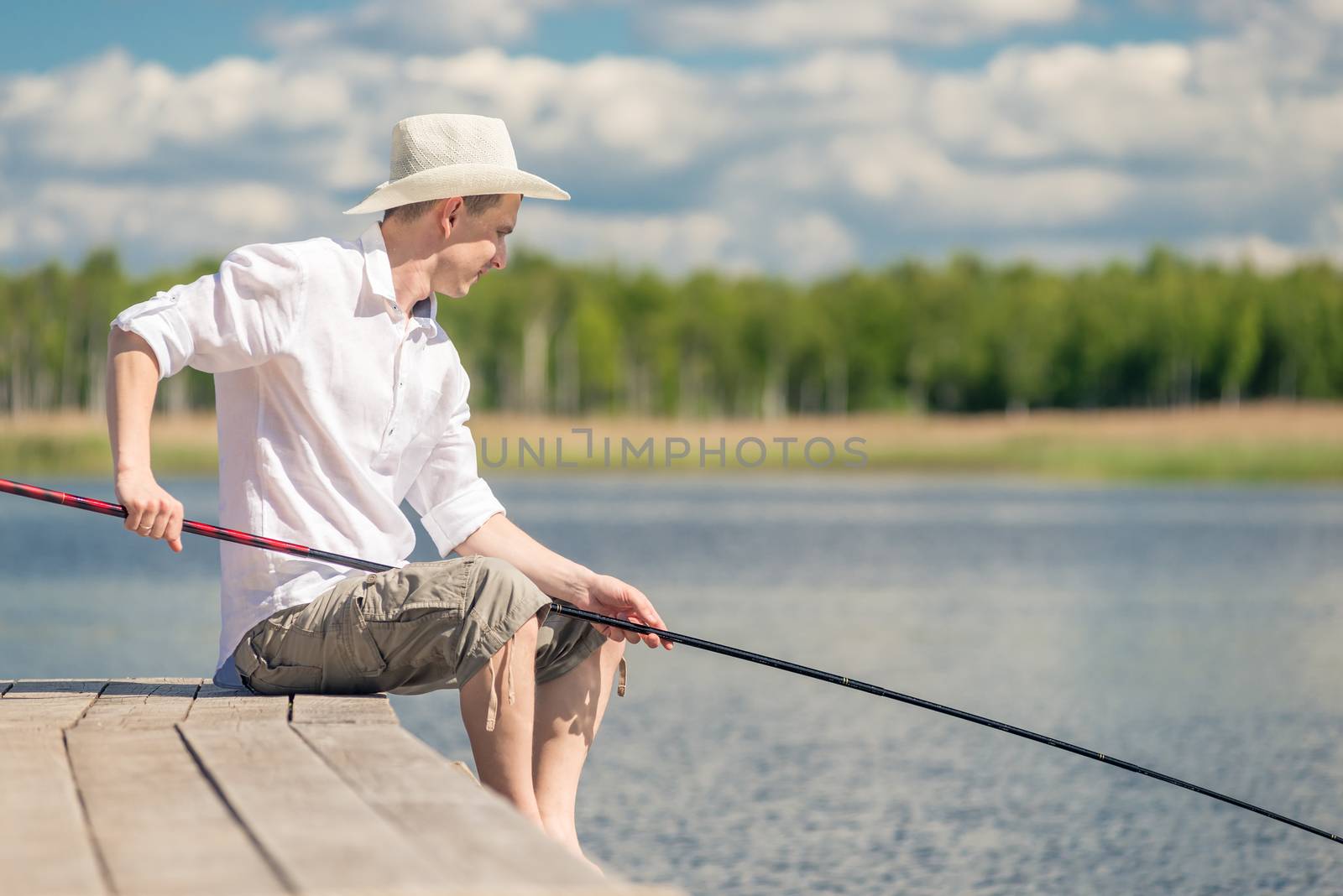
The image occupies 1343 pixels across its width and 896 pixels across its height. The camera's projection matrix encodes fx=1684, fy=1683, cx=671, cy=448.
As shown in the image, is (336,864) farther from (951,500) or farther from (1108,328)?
(1108,328)

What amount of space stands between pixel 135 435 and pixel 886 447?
3551cm

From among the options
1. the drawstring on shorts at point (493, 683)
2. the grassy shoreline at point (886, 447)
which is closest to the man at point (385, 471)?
the drawstring on shorts at point (493, 683)

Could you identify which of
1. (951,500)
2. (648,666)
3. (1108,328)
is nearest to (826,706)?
(648,666)

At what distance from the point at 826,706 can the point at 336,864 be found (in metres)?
6.55

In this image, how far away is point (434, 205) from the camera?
9.86 ft

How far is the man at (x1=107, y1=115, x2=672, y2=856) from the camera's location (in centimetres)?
278

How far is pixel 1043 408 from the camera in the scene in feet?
218

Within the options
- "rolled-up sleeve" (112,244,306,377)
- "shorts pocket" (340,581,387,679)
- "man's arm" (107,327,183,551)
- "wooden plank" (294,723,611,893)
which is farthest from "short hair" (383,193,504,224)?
"wooden plank" (294,723,611,893)

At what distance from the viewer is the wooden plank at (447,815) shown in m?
1.71

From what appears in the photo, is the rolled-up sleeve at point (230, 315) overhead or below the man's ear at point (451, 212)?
below

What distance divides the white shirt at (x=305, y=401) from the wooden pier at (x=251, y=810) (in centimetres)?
26

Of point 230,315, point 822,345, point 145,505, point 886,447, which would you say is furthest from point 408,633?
point 822,345

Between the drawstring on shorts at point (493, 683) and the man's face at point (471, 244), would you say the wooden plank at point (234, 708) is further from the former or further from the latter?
the man's face at point (471, 244)

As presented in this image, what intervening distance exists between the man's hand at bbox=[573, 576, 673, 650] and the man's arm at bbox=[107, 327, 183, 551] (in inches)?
30.1
